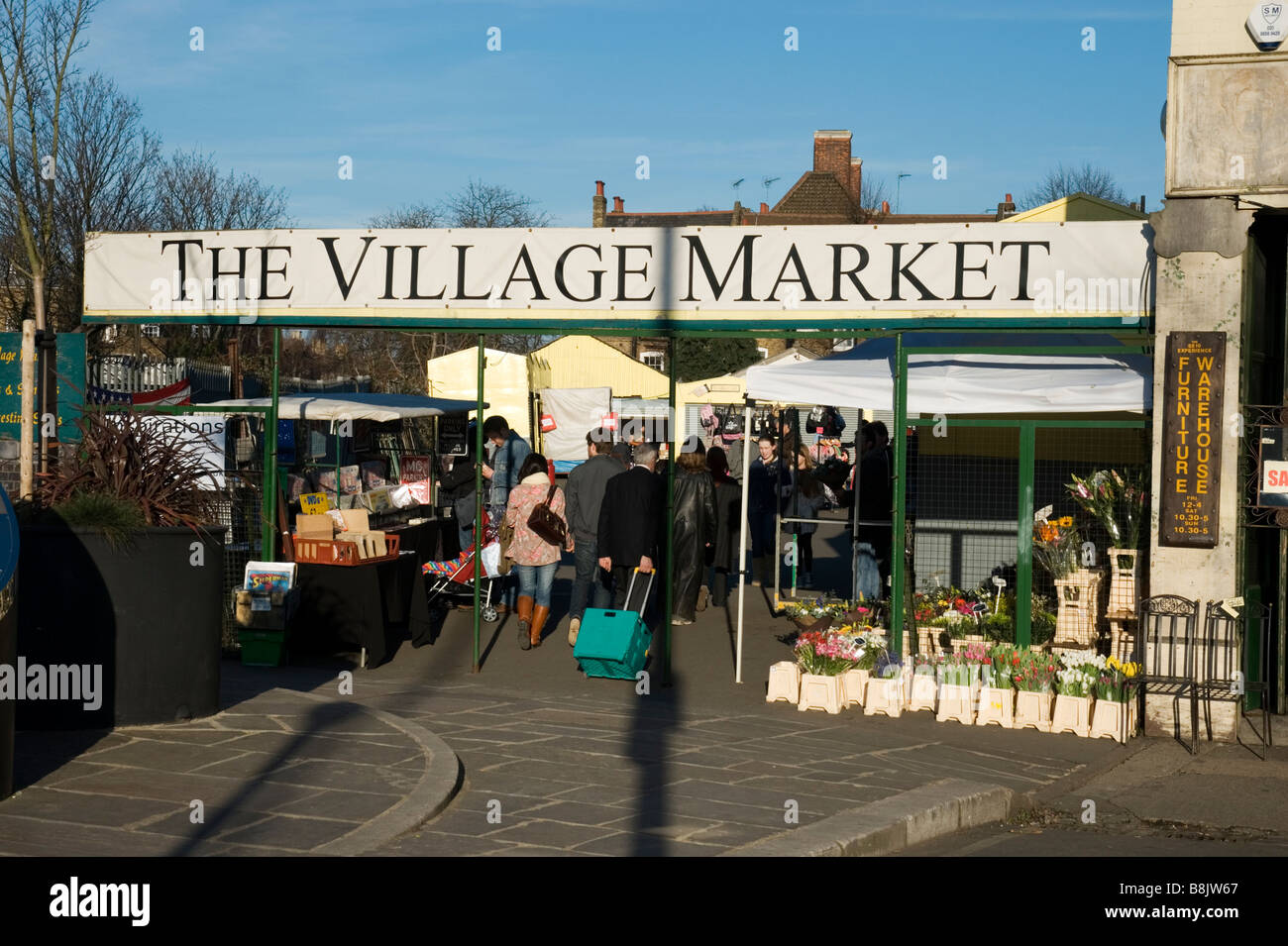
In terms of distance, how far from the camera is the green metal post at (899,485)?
422 inches

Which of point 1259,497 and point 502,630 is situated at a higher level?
point 1259,497

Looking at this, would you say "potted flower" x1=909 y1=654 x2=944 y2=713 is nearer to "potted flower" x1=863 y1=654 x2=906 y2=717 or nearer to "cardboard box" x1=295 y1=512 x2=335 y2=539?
"potted flower" x1=863 y1=654 x2=906 y2=717

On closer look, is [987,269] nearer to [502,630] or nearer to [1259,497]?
[1259,497]

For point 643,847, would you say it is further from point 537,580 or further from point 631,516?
point 537,580

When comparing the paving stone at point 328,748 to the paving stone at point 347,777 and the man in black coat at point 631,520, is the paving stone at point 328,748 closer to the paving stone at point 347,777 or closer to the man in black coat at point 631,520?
the paving stone at point 347,777

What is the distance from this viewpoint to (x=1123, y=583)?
35.6 ft

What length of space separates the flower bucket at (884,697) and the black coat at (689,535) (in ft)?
14.2

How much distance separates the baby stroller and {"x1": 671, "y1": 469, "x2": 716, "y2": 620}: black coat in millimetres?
1773

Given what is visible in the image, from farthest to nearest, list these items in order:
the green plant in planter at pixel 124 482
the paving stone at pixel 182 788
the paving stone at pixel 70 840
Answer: the green plant in planter at pixel 124 482 < the paving stone at pixel 182 788 < the paving stone at pixel 70 840

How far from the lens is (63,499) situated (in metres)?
7.95

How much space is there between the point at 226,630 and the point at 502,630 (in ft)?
8.99

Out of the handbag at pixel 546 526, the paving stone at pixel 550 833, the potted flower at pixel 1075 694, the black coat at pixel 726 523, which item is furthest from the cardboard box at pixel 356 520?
the paving stone at pixel 550 833
